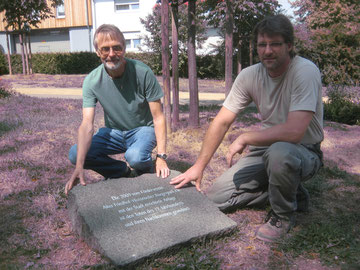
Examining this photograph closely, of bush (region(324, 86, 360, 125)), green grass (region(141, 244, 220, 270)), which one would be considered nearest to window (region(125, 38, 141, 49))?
bush (region(324, 86, 360, 125))

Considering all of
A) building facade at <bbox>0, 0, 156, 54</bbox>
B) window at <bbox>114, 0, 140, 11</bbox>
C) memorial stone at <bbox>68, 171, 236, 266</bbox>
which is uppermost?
window at <bbox>114, 0, 140, 11</bbox>

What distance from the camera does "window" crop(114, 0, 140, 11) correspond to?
2485 cm

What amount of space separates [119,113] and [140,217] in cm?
118

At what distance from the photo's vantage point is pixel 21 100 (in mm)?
9062

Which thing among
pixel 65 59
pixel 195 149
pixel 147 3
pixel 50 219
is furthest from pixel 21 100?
pixel 147 3

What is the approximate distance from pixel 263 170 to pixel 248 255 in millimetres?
884

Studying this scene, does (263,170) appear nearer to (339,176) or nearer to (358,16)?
(339,176)

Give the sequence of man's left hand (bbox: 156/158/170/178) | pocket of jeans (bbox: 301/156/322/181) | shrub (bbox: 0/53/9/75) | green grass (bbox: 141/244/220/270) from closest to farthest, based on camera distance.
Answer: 1. green grass (bbox: 141/244/220/270)
2. pocket of jeans (bbox: 301/156/322/181)
3. man's left hand (bbox: 156/158/170/178)
4. shrub (bbox: 0/53/9/75)

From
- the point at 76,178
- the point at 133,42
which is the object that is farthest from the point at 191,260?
the point at 133,42

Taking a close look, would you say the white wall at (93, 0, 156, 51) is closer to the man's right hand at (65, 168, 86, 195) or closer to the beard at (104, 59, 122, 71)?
the beard at (104, 59, 122, 71)

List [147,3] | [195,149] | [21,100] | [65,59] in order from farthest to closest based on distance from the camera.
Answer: [147,3], [65,59], [21,100], [195,149]

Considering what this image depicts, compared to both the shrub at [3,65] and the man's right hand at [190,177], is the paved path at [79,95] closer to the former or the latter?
the man's right hand at [190,177]

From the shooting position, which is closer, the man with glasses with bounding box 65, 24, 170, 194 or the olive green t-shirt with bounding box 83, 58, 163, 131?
the man with glasses with bounding box 65, 24, 170, 194

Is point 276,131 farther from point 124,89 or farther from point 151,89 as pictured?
point 124,89
